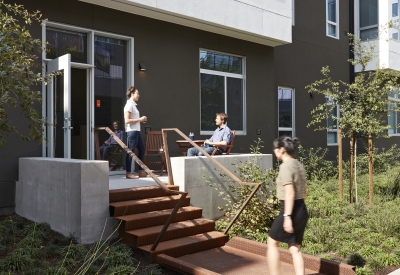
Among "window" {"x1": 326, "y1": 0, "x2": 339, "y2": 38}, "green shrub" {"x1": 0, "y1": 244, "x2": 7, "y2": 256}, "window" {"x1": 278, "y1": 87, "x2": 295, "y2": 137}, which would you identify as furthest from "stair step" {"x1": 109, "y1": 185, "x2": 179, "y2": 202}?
"window" {"x1": 326, "y1": 0, "x2": 339, "y2": 38}

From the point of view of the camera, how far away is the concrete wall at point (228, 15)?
904 centimetres

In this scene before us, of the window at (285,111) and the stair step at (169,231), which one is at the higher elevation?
the window at (285,111)

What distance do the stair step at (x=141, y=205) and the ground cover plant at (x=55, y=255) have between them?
421mm

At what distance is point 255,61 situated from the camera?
40.1 ft

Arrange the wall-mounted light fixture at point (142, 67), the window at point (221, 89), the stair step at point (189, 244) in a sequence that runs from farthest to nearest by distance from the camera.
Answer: the window at point (221, 89) → the wall-mounted light fixture at point (142, 67) → the stair step at point (189, 244)

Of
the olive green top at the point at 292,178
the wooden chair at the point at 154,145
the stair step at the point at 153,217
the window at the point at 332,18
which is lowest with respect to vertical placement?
the stair step at the point at 153,217

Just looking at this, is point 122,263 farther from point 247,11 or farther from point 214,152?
point 247,11

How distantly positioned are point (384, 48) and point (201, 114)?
9.23 m

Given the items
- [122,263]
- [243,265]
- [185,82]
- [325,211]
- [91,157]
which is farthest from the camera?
[185,82]

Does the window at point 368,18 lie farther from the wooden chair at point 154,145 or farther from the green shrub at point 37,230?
the green shrub at point 37,230

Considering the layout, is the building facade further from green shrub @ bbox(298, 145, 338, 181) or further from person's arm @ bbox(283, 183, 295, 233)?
person's arm @ bbox(283, 183, 295, 233)

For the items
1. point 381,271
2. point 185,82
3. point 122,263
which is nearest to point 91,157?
point 185,82

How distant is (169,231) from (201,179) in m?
1.49

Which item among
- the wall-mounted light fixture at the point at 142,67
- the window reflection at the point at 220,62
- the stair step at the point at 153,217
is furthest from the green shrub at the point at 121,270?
the window reflection at the point at 220,62
